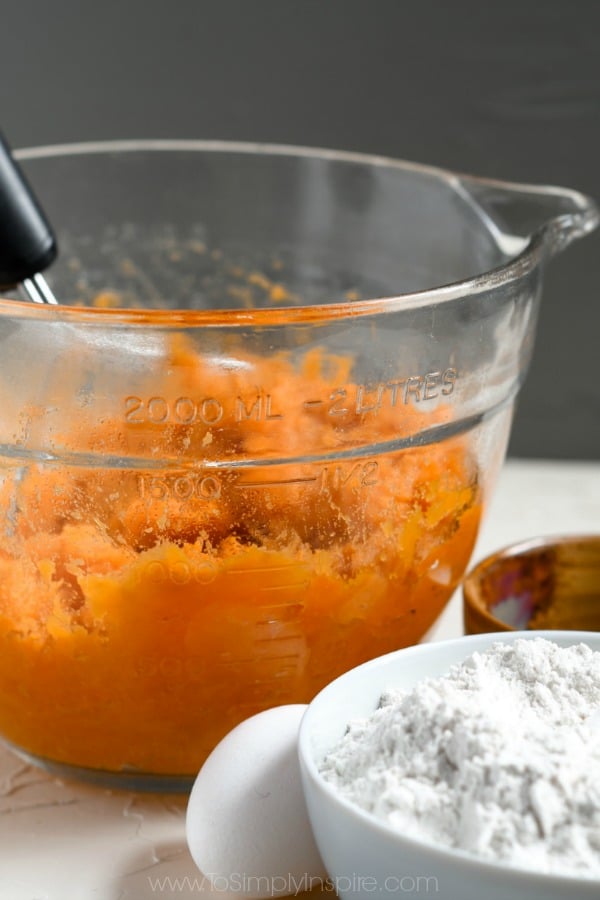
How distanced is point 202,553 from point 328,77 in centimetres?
74

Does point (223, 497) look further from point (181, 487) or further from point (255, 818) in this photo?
point (255, 818)

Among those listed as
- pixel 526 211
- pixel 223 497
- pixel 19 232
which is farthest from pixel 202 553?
pixel 526 211

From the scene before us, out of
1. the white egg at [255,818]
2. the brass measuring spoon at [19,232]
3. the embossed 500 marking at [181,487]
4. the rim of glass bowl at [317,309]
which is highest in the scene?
the rim of glass bowl at [317,309]

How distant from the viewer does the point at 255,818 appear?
56 cm

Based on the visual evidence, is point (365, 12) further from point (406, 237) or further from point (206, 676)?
point (206, 676)

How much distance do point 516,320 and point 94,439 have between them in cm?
26

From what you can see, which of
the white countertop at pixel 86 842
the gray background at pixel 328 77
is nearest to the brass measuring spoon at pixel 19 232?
the white countertop at pixel 86 842

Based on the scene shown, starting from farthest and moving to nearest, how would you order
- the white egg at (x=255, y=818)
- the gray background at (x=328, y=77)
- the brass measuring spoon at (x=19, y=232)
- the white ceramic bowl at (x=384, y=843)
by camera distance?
the gray background at (x=328, y=77) < the brass measuring spoon at (x=19, y=232) < the white egg at (x=255, y=818) < the white ceramic bowl at (x=384, y=843)

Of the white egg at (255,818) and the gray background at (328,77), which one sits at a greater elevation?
the gray background at (328,77)

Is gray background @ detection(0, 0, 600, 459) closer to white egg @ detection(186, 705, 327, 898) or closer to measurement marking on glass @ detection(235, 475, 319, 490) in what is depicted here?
measurement marking on glass @ detection(235, 475, 319, 490)

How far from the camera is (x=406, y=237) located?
0.93 meters

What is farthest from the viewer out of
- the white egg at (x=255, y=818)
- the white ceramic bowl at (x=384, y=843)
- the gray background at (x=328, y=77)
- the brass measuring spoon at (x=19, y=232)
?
the gray background at (x=328, y=77)

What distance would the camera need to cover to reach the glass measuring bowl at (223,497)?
593mm

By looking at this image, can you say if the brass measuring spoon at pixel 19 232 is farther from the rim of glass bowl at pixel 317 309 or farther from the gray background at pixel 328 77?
the gray background at pixel 328 77
